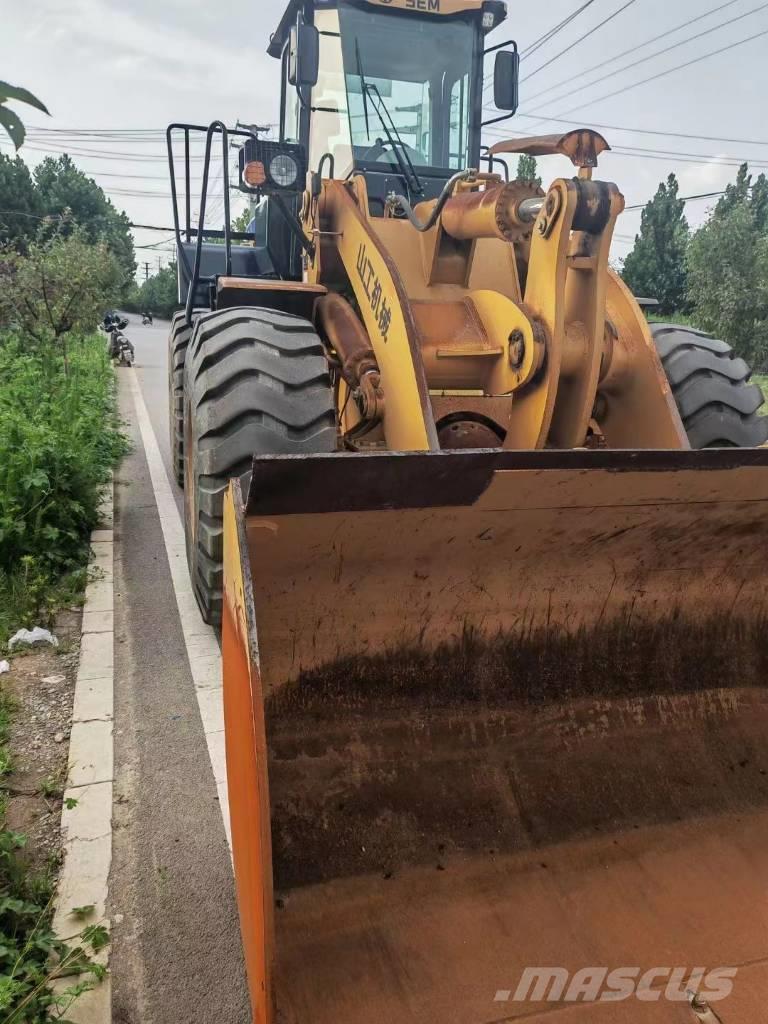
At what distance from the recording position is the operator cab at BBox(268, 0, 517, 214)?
4688 millimetres

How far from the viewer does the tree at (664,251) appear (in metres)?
41.4

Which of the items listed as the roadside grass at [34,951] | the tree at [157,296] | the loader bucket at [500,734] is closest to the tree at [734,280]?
the loader bucket at [500,734]

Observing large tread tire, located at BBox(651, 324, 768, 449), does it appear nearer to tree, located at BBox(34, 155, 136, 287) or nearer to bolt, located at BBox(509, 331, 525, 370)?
bolt, located at BBox(509, 331, 525, 370)

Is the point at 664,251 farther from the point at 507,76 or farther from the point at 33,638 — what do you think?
the point at 33,638

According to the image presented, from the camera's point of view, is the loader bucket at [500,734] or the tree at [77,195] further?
the tree at [77,195]

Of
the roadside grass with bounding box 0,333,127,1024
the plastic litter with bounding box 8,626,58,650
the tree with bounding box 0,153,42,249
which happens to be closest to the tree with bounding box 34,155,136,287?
the tree with bounding box 0,153,42,249

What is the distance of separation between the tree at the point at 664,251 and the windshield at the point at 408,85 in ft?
129

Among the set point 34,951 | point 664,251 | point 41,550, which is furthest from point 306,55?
point 664,251

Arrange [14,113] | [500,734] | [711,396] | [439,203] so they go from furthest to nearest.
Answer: [711,396] < [439,203] < [500,734] < [14,113]

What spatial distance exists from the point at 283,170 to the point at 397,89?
91 centimetres

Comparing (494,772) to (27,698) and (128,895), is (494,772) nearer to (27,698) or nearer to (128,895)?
(128,895)

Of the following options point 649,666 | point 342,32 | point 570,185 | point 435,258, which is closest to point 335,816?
point 649,666

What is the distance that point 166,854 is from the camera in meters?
2.66

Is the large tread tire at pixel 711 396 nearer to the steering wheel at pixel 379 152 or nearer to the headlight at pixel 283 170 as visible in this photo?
the steering wheel at pixel 379 152
